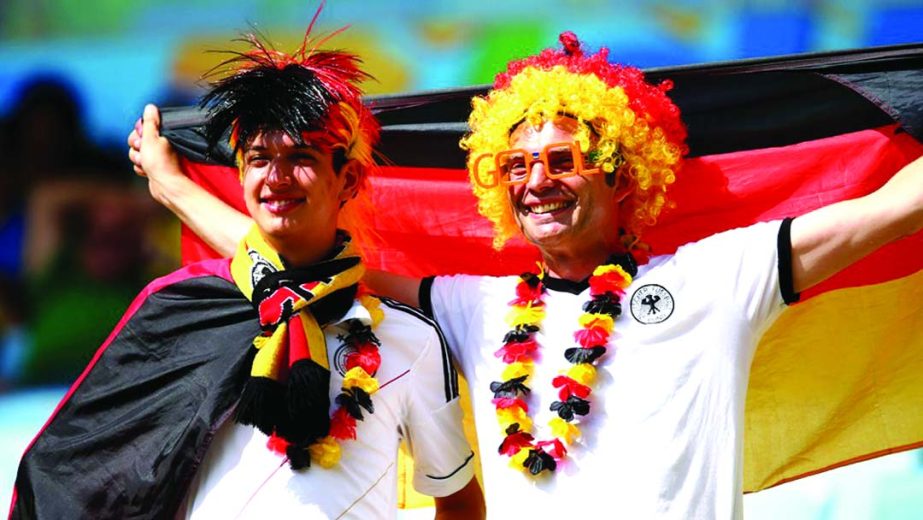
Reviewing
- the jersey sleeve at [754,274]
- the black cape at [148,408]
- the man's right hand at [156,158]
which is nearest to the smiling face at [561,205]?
the jersey sleeve at [754,274]

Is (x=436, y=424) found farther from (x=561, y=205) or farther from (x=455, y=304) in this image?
(x=561, y=205)

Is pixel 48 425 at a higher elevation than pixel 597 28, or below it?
below

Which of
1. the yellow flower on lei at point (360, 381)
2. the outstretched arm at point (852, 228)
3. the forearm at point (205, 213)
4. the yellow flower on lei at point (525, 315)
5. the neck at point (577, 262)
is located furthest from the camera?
the forearm at point (205, 213)

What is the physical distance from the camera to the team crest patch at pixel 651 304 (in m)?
3.26

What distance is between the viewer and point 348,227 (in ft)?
12.3

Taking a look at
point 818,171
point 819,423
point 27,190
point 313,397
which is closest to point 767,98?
point 818,171

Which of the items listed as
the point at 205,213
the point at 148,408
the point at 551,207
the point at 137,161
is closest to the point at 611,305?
the point at 551,207

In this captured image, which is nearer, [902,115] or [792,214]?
[902,115]

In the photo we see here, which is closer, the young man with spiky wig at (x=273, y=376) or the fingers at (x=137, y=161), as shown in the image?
the young man with spiky wig at (x=273, y=376)

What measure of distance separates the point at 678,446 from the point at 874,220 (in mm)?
790

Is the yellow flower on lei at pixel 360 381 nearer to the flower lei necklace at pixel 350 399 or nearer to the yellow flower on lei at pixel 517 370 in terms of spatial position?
the flower lei necklace at pixel 350 399

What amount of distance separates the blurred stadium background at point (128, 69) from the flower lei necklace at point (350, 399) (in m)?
3.23

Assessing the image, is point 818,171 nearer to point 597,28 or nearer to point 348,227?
point 348,227

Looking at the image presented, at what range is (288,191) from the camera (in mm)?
3297
